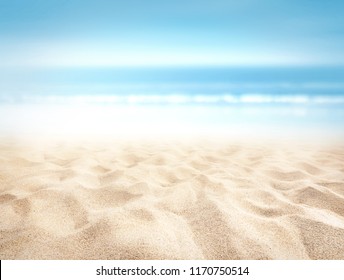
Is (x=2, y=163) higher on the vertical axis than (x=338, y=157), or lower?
higher

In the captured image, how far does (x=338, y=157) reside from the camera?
3.27m

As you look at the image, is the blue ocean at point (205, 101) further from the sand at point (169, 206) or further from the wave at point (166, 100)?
the sand at point (169, 206)

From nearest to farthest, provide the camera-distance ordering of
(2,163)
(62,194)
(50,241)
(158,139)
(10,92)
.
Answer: (50,241), (62,194), (2,163), (158,139), (10,92)

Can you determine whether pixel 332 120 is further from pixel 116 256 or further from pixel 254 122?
pixel 116 256

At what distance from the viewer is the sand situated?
1491 mm

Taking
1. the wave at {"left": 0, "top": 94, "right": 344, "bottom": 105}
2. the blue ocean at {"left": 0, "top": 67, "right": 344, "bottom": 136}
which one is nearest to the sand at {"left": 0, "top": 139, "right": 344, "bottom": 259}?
the blue ocean at {"left": 0, "top": 67, "right": 344, "bottom": 136}

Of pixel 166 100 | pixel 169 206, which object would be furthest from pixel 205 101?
pixel 169 206

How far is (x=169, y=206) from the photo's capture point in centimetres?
192

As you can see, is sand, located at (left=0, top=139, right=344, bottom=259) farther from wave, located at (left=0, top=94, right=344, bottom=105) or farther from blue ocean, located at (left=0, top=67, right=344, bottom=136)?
wave, located at (left=0, top=94, right=344, bottom=105)

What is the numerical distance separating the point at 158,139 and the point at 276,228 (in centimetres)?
258

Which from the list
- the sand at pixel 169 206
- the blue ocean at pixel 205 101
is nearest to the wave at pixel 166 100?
the blue ocean at pixel 205 101

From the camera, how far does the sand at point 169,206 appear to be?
4.89ft

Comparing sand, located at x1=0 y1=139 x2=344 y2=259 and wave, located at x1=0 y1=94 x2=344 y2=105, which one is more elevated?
sand, located at x1=0 y1=139 x2=344 y2=259
